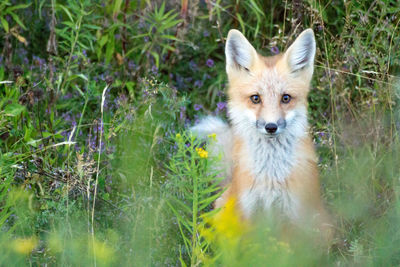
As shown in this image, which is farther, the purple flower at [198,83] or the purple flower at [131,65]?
the purple flower at [198,83]

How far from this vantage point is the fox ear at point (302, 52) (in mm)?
3443

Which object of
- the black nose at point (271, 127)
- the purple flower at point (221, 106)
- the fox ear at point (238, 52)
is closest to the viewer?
the black nose at point (271, 127)

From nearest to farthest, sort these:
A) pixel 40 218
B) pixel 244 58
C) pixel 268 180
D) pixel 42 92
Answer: pixel 40 218 → pixel 268 180 → pixel 244 58 → pixel 42 92

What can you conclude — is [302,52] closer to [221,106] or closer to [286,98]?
[286,98]

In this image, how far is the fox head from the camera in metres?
3.36

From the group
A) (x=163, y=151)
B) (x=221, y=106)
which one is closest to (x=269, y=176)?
(x=163, y=151)

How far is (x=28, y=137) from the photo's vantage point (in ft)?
11.8

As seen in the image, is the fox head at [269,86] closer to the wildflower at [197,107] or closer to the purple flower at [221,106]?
the purple flower at [221,106]

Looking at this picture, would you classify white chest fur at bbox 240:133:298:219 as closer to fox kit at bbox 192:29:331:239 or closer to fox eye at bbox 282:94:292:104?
fox kit at bbox 192:29:331:239

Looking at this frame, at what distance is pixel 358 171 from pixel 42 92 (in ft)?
8.09

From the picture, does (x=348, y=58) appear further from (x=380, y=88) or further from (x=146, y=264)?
(x=146, y=264)

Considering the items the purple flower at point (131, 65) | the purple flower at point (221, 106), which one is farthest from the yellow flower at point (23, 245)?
the purple flower at point (131, 65)

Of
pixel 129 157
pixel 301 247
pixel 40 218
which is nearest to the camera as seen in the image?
pixel 301 247

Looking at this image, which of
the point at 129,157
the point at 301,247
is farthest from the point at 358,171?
the point at 129,157
